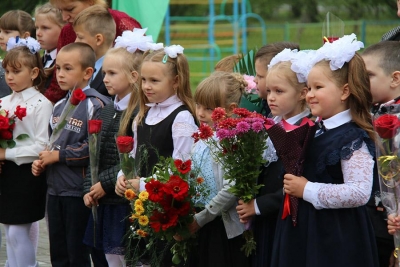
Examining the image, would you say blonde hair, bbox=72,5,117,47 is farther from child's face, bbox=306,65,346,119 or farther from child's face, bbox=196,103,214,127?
child's face, bbox=306,65,346,119

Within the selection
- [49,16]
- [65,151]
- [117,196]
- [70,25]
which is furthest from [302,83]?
[49,16]

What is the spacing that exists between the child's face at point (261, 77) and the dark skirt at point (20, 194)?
2.01 meters

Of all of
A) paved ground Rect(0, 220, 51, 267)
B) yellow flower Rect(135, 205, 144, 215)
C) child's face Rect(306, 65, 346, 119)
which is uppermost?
child's face Rect(306, 65, 346, 119)

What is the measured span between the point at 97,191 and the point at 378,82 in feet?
6.63

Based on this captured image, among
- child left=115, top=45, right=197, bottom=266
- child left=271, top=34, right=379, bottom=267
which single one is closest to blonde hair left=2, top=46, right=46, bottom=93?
child left=115, top=45, right=197, bottom=266

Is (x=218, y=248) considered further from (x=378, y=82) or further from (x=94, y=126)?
(x=378, y=82)

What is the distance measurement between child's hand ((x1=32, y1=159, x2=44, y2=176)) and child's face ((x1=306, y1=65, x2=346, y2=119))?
2.45m

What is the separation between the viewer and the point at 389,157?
3.91 meters

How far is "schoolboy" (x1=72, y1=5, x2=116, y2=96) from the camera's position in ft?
20.8

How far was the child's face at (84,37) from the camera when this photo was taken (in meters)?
6.42

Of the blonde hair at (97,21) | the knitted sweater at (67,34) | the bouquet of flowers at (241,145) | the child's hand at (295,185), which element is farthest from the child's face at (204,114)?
the knitted sweater at (67,34)

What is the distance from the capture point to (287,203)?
438 cm

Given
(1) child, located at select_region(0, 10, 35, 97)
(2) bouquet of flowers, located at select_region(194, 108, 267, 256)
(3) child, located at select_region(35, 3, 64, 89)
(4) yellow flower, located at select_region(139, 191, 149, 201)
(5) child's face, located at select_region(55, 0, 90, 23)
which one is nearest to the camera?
(2) bouquet of flowers, located at select_region(194, 108, 267, 256)

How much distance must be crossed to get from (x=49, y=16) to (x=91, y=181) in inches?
84.1
